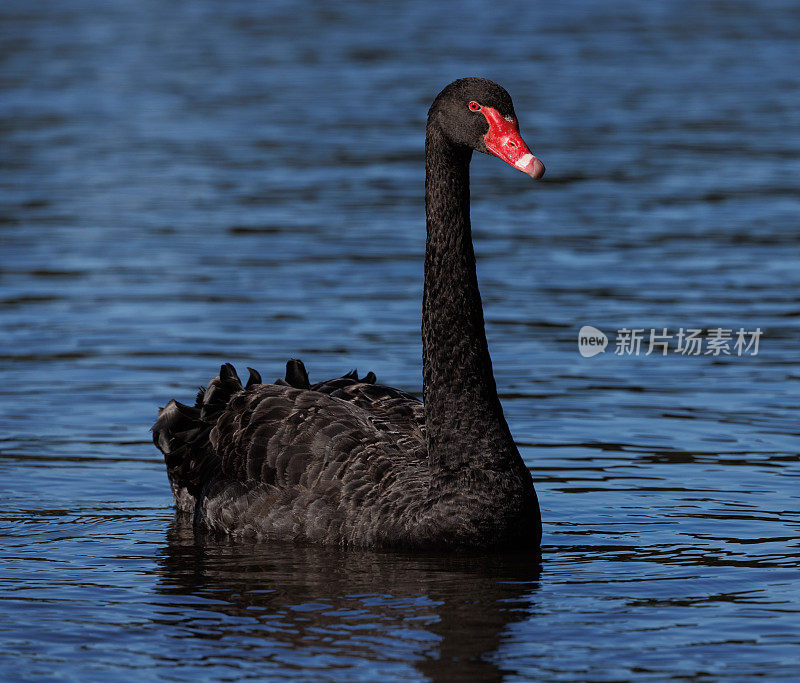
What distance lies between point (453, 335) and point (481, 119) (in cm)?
115

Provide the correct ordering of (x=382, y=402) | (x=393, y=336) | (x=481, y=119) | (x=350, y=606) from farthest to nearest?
1. (x=393, y=336)
2. (x=382, y=402)
3. (x=481, y=119)
4. (x=350, y=606)

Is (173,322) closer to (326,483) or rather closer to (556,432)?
(556,432)

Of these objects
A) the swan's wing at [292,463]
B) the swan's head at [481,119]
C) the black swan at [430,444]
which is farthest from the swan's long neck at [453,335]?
the swan's wing at [292,463]

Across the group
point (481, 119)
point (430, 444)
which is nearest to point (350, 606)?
point (430, 444)

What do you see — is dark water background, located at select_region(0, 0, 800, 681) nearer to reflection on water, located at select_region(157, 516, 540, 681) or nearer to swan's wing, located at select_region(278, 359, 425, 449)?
reflection on water, located at select_region(157, 516, 540, 681)

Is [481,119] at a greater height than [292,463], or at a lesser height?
greater

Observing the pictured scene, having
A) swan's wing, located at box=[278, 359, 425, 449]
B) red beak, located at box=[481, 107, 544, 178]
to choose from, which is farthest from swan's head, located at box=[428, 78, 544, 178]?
swan's wing, located at box=[278, 359, 425, 449]

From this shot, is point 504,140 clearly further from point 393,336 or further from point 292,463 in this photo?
point 393,336

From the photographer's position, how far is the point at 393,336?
13.5 meters

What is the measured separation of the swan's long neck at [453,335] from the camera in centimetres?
860

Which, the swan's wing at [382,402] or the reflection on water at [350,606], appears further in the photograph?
the swan's wing at [382,402]

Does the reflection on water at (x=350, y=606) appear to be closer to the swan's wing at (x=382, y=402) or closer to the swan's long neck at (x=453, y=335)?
the swan's long neck at (x=453, y=335)

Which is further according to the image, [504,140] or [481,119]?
[481,119]

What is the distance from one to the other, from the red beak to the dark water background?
208 centimetres
